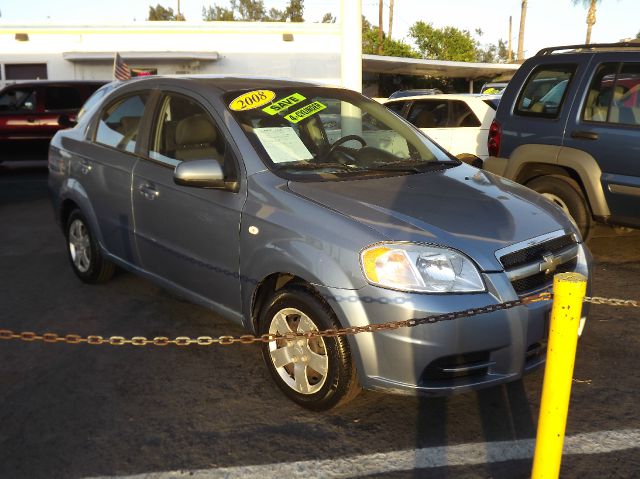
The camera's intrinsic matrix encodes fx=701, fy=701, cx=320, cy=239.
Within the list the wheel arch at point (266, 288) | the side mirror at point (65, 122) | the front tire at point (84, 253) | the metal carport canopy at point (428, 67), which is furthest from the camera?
the metal carport canopy at point (428, 67)

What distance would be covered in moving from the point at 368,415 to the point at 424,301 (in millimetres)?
768

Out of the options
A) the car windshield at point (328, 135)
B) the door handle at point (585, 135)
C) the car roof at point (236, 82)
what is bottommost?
the door handle at point (585, 135)

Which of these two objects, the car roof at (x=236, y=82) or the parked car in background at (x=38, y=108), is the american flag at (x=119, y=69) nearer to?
the parked car in background at (x=38, y=108)

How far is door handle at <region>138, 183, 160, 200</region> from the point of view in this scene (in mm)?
4418

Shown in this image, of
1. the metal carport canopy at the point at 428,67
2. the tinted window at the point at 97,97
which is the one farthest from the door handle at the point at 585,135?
the metal carport canopy at the point at 428,67

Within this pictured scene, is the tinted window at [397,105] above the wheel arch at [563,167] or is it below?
above

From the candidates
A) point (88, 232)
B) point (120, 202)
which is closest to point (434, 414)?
point (120, 202)

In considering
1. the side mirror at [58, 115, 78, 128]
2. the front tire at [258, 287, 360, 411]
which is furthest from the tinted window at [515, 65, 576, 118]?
the side mirror at [58, 115, 78, 128]

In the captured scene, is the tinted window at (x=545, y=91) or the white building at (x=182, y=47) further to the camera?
the white building at (x=182, y=47)

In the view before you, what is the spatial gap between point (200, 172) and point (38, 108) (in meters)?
10.6

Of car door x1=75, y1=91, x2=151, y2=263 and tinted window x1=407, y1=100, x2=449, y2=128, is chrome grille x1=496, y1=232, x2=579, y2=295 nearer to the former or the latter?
car door x1=75, y1=91, x2=151, y2=263

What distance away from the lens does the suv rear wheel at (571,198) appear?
6.18 meters

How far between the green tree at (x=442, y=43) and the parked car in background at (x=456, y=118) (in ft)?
157

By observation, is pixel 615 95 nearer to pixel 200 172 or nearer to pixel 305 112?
pixel 305 112
